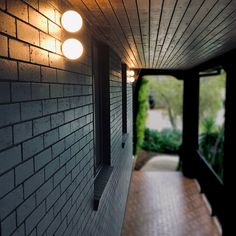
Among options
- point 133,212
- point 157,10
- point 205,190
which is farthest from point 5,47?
point 205,190

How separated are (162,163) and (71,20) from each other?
10.2 m

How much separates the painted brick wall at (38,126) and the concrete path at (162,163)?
8.59 m

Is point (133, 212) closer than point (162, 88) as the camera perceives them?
Yes

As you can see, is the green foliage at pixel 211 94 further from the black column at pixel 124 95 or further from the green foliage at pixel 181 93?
the black column at pixel 124 95

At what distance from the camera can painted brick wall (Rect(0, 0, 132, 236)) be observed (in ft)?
3.44

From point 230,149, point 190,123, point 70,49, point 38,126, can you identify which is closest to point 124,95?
point 230,149

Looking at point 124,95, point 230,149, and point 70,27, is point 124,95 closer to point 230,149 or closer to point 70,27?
point 230,149

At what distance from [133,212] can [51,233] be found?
191 inches

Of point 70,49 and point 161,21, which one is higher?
point 161,21

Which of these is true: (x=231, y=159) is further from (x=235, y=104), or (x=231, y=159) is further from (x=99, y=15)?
(x=99, y=15)

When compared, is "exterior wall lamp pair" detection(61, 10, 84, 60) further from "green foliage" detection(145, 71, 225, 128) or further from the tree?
the tree

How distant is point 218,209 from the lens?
5.67 m

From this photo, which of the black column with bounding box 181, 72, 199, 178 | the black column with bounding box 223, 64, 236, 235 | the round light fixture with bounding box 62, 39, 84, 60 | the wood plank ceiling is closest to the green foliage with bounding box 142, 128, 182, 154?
the black column with bounding box 181, 72, 199, 178

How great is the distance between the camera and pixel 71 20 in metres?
1.65
